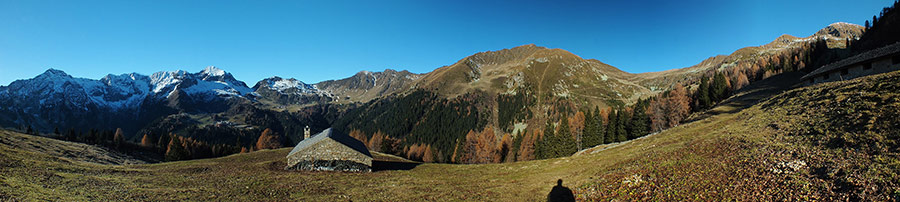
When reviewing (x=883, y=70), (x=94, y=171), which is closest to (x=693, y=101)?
(x=883, y=70)

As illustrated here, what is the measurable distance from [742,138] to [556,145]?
6566cm

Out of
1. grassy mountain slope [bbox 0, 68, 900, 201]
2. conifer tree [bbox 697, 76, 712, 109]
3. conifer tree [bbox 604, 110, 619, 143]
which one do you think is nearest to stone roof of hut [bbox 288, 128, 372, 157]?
grassy mountain slope [bbox 0, 68, 900, 201]

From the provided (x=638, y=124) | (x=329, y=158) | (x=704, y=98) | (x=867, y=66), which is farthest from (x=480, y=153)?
(x=867, y=66)

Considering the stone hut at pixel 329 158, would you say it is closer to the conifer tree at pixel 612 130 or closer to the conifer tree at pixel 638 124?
the conifer tree at pixel 612 130

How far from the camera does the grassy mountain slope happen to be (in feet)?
50.7

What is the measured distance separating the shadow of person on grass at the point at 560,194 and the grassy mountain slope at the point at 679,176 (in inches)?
25.7

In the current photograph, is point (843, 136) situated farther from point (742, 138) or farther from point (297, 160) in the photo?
point (297, 160)

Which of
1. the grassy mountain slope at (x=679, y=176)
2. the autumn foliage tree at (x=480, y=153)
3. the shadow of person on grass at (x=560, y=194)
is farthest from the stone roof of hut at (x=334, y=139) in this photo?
the autumn foliage tree at (x=480, y=153)

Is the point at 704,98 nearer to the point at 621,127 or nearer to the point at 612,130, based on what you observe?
the point at 621,127

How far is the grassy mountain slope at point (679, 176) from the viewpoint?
50.7 feet

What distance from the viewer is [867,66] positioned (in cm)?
4506

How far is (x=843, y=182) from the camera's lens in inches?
545

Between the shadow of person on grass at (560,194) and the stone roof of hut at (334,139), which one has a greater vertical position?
the stone roof of hut at (334,139)

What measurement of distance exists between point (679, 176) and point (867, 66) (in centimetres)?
5206
